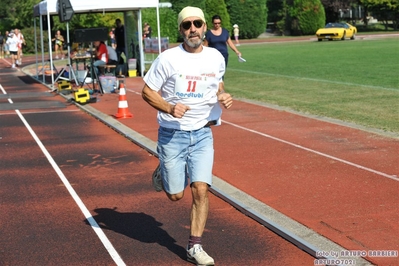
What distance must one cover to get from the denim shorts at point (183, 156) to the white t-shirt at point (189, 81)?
72mm

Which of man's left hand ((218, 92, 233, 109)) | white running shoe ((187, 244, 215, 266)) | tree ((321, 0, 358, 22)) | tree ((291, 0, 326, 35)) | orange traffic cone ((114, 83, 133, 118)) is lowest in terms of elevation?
white running shoe ((187, 244, 215, 266))

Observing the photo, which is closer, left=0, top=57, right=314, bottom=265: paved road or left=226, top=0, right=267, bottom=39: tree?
left=0, top=57, right=314, bottom=265: paved road

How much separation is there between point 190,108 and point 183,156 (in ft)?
1.38

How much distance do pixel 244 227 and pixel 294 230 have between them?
0.53 m

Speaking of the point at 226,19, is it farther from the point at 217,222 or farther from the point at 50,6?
the point at 217,222

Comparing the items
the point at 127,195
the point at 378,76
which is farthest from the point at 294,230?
the point at 378,76

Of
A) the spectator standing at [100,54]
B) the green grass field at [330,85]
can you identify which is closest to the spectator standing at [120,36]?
the green grass field at [330,85]

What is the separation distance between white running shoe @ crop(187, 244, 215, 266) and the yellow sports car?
50.3 meters

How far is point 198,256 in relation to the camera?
6215 millimetres

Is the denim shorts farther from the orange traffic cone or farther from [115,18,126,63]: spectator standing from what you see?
[115,18,126,63]: spectator standing

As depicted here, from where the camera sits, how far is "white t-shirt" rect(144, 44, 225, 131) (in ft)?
20.6

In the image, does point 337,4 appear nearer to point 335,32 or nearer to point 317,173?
point 335,32

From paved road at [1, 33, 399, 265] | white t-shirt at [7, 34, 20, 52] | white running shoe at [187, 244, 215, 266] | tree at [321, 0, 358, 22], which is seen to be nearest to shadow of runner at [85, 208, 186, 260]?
white running shoe at [187, 244, 215, 266]

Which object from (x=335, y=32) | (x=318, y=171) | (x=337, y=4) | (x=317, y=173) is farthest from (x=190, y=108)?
(x=337, y=4)
